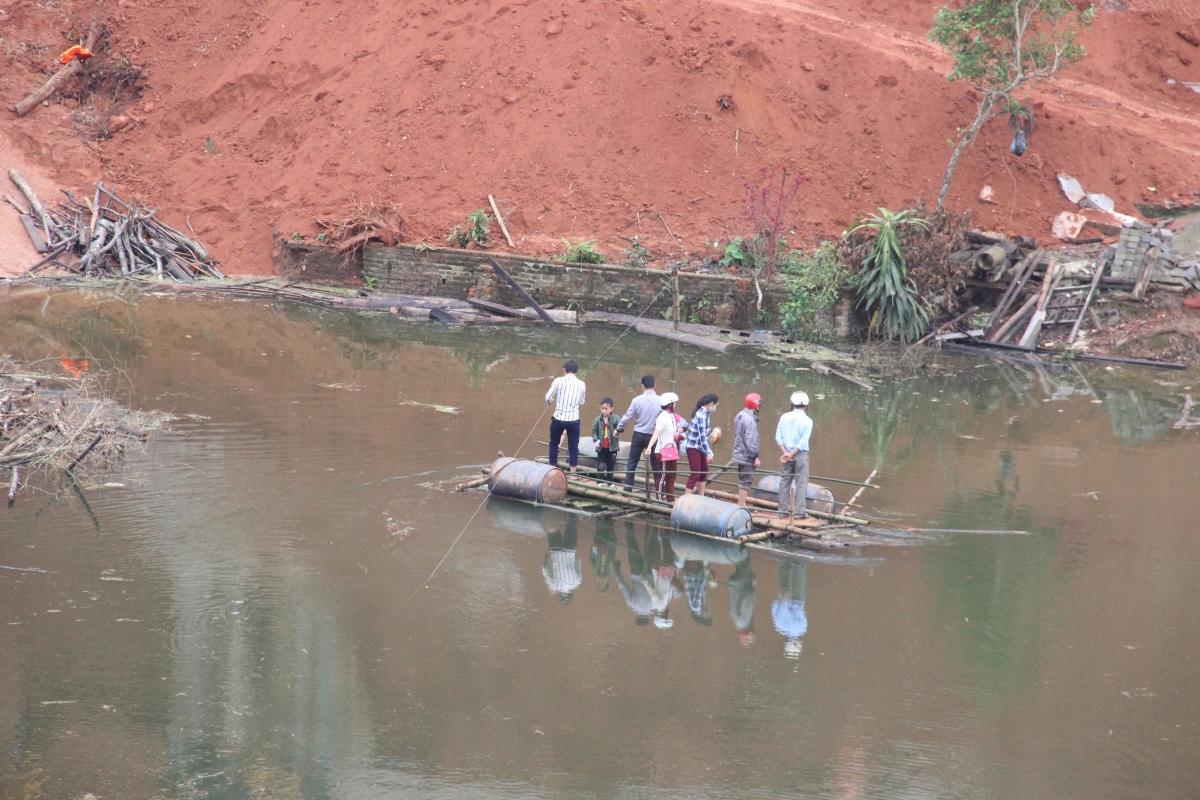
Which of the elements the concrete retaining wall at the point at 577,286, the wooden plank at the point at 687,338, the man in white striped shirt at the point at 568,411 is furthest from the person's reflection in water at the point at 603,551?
the concrete retaining wall at the point at 577,286

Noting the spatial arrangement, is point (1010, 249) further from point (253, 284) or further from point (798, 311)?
point (253, 284)

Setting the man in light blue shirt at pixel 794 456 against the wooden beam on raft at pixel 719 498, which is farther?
the man in light blue shirt at pixel 794 456

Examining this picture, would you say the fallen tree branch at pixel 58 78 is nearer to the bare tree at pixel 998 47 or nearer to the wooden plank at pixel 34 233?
the wooden plank at pixel 34 233

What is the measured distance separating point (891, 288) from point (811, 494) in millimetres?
9274

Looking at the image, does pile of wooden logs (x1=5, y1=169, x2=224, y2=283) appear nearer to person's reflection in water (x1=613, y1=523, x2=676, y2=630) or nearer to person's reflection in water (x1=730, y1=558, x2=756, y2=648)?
person's reflection in water (x1=613, y1=523, x2=676, y2=630)

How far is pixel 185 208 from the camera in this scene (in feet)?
85.5

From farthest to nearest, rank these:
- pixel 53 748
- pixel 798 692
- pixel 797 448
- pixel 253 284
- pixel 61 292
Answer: pixel 253 284 → pixel 61 292 → pixel 797 448 → pixel 798 692 → pixel 53 748

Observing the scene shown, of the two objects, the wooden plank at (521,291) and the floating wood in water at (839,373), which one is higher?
the wooden plank at (521,291)

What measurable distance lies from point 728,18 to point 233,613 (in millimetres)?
22646

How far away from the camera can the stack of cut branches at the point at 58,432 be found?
11508 mm

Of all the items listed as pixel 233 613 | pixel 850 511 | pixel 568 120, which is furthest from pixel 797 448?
pixel 568 120

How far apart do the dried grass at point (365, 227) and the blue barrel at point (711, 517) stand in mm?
14506

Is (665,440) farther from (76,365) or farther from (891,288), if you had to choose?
(891,288)

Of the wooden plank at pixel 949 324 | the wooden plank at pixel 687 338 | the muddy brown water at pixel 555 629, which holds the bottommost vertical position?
the muddy brown water at pixel 555 629
